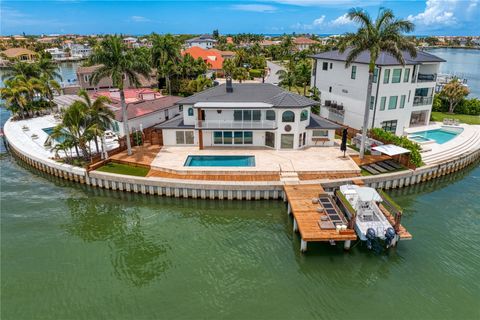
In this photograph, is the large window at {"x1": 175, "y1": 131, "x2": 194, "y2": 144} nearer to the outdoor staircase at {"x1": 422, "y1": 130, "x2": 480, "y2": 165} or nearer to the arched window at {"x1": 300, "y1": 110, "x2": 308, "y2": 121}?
the arched window at {"x1": 300, "y1": 110, "x2": 308, "y2": 121}

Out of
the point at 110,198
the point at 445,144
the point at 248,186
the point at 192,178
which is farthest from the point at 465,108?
the point at 110,198

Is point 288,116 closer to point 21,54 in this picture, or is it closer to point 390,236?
point 390,236

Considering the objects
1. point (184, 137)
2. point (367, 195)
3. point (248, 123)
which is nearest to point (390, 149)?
point (367, 195)

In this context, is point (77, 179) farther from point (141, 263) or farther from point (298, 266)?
point (298, 266)

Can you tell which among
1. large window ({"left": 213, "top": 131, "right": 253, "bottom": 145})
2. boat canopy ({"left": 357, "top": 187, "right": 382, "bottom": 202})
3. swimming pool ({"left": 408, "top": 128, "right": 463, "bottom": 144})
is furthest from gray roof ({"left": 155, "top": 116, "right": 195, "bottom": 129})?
swimming pool ({"left": 408, "top": 128, "right": 463, "bottom": 144})

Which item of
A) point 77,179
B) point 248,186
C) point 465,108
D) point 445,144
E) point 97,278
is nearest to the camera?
point 97,278
